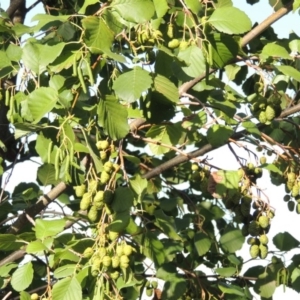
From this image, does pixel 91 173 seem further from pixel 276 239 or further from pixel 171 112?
pixel 276 239

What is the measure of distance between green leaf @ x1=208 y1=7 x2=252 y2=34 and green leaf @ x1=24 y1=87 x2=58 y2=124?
41cm

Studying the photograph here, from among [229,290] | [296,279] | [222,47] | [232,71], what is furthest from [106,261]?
[232,71]

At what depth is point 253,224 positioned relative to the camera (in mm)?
2154

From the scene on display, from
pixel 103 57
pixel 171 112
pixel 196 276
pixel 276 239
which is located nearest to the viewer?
pixel 103 57

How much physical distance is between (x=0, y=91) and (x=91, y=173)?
500mm

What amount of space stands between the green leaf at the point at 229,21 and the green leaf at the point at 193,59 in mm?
101

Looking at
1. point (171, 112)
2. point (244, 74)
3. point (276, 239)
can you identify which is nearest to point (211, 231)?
point (276, 239)

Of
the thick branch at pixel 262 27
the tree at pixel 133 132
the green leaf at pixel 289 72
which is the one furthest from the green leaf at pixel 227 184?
the green leaf at pixel 289 72

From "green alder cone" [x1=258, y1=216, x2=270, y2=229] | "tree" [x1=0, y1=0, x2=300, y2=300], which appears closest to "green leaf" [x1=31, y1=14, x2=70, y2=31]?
"tree" [x1=0, y1=0, x2=300, y2=300]

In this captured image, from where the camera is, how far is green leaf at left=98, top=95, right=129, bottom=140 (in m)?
1.70

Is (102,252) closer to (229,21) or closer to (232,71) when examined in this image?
(229,21)

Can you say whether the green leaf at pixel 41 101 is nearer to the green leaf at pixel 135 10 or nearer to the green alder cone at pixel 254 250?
the green leaf at pixel 135 10

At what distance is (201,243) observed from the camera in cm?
257

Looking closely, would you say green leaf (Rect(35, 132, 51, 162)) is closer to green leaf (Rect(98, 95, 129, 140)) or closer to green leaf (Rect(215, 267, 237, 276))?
green leaf (Rect(98, 95, 129, 140))
